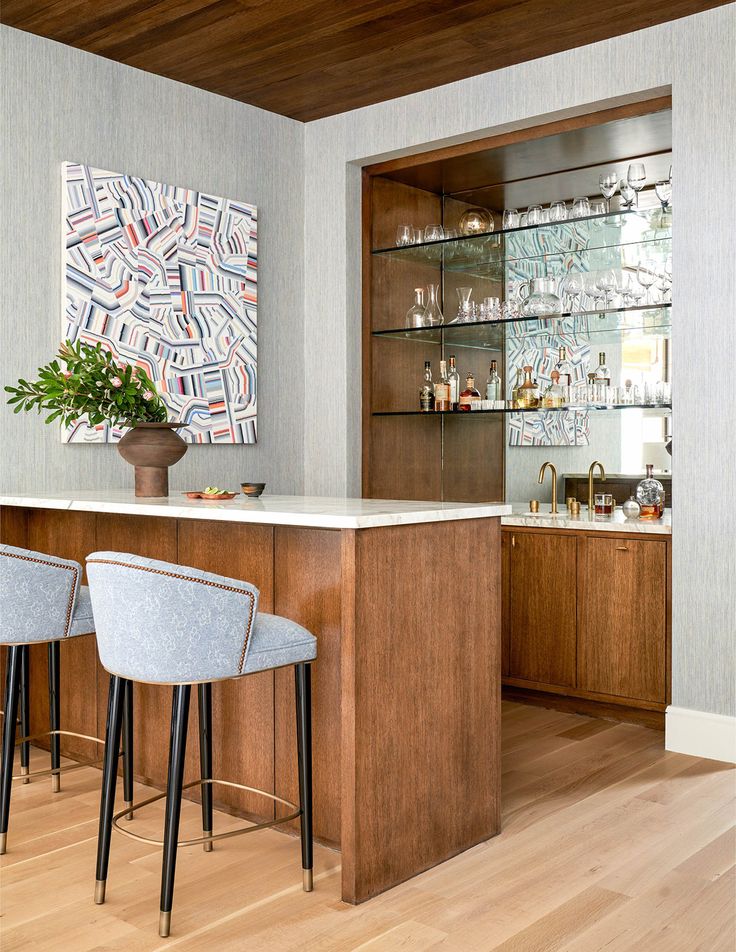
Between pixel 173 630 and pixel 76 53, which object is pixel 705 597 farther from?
pixel 76 53

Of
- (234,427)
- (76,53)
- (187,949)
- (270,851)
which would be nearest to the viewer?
(187,949)

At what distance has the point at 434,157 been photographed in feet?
15.3

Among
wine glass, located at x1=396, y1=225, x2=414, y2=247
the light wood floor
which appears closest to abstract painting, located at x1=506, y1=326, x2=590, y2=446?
wine glass, located at x1=396, y1=225, x2=414, y2=247

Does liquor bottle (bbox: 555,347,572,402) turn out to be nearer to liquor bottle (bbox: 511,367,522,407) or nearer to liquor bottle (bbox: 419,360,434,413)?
liquor bottle (bbox: 511,367,522,407)

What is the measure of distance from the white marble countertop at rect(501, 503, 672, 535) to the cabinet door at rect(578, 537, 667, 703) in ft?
0.18

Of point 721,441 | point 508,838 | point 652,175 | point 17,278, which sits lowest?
point 508,838

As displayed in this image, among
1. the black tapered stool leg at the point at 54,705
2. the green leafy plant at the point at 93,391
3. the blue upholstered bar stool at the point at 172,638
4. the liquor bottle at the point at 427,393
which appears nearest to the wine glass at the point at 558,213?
the liquor bottle at the point at 427,393

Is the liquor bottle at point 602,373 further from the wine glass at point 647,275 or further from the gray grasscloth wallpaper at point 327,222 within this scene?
the gray grasscloth wallpaper at point 327,222

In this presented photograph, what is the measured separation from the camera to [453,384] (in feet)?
16.8

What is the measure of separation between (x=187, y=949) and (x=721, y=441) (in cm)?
254

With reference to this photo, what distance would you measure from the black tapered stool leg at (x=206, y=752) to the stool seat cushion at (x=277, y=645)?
38 cm

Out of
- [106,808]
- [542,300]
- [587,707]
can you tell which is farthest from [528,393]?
[106,808]

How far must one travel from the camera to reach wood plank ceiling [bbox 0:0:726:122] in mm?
3621

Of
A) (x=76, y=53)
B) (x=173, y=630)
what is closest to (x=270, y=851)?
(x=173, y=630)
